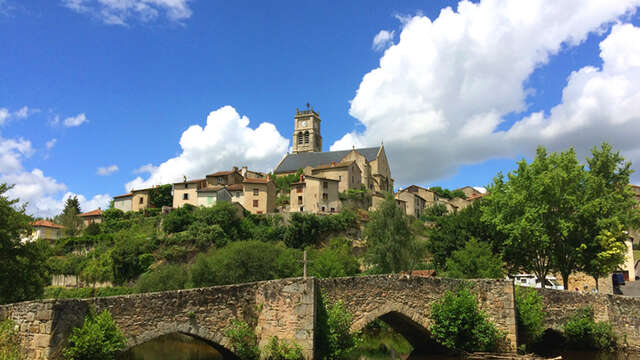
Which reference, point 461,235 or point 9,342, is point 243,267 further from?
point 9,342

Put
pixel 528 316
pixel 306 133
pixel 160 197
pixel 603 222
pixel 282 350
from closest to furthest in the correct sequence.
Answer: pixel 282 350 < pixel 528 316 < pixel 603 222 < pixel 160 197 < pixel 306 133

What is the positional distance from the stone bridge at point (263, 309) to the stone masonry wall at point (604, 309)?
4988mm

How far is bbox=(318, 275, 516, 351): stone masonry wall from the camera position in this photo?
15.1 m

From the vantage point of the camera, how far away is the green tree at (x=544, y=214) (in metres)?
27.3

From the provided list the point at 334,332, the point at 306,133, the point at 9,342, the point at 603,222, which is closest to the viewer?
the point at 9,342

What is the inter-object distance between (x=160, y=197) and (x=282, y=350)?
182ft

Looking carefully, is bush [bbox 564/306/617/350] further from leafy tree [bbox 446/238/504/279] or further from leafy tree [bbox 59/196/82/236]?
leafy tree [bbox 59/196/82/236]

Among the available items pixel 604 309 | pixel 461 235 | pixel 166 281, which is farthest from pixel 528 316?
pixel 166 281

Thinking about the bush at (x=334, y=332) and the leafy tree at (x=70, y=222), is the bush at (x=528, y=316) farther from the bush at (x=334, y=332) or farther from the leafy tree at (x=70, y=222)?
the leafy tree at (x=70, y=222)

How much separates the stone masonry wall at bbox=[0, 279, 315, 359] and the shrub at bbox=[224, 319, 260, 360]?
0.14 m

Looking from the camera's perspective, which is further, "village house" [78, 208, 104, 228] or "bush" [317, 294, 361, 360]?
"village house" [78, 208, 104, 228]

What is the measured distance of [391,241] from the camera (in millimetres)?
37031

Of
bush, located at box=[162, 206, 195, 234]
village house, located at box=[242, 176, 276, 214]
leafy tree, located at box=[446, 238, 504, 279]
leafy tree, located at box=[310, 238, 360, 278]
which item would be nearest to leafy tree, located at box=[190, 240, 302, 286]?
leafy tree, located at box=[310, 238, 360, 278]

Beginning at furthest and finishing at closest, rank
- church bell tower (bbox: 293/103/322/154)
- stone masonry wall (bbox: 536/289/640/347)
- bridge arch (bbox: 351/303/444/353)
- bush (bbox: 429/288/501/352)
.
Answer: church bell tower (bbox: 293/103/322/154) < stone masonry wall (bbox: 536/289/640/347) < bush (bbox: 429/288/501/352) < bridge arch (bbox: 351/303/444/353)
